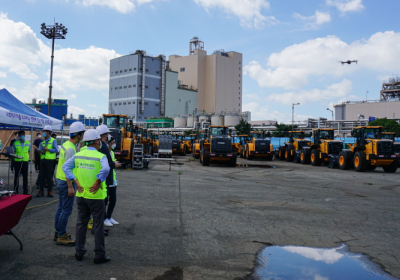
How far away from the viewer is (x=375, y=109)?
88438 millimetres

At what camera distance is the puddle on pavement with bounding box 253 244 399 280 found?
15.2ft

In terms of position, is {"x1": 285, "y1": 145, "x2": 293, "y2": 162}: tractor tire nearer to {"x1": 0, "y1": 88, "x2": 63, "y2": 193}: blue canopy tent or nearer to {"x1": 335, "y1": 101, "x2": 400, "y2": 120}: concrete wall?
{"x1": 0, "y1": 88, "x2": 63, "y2": 193}: blue canopy tent

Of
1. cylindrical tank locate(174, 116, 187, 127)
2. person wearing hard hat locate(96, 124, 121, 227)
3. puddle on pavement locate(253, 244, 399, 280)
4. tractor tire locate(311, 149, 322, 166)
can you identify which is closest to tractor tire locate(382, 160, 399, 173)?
tractor tire locate(311, 149, 322, 166)

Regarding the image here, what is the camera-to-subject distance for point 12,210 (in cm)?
498

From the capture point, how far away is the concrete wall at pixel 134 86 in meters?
91.0

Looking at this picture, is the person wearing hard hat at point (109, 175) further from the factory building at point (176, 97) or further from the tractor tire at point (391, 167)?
the factory building at point (176, 97)

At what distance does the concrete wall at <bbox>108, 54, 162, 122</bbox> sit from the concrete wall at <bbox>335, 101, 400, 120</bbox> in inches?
1987

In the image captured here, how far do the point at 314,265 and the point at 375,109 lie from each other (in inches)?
3696

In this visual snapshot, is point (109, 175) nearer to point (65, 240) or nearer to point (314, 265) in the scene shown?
point (65, 240)

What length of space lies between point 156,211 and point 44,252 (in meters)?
3.30

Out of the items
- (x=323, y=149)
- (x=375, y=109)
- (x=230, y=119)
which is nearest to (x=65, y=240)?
(x=323, y=149)

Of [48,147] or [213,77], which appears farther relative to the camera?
[213,77]

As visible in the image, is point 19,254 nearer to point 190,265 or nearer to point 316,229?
point 190,265

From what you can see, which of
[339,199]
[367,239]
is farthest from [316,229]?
[339,199]
